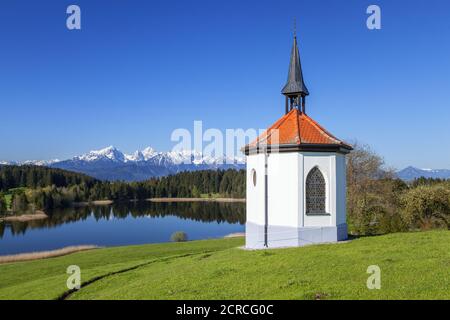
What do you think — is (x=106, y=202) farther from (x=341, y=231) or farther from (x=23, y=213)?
(x=341, y=231)

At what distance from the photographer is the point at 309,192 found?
19.1m

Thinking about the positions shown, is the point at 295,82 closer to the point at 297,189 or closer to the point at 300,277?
the point at 297,189

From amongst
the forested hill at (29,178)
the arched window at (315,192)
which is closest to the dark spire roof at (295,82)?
the arched window at (315,192)

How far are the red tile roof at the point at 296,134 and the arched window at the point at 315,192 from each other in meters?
1.56

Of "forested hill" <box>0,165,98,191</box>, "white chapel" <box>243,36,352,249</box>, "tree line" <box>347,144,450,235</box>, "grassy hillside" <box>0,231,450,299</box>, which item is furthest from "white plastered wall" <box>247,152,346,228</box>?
"forested hill" <box>0,165,98,191</box>

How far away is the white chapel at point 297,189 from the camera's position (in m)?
18.8

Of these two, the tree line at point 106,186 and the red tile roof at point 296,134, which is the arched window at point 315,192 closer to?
the red tile roof at point 296,134

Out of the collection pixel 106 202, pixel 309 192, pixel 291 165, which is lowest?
pixel 106 202

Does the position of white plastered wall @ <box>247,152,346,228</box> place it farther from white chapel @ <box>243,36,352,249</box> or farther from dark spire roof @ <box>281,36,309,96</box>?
dark spire roof @ <box>281,36,309,96</box>

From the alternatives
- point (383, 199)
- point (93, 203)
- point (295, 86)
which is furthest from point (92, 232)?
point (93, 203)

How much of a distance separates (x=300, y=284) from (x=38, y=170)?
14110 cm

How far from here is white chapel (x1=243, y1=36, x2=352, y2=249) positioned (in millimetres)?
18797

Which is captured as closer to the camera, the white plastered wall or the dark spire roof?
the white plastered wall

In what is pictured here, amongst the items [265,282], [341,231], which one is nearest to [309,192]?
[341,231]
